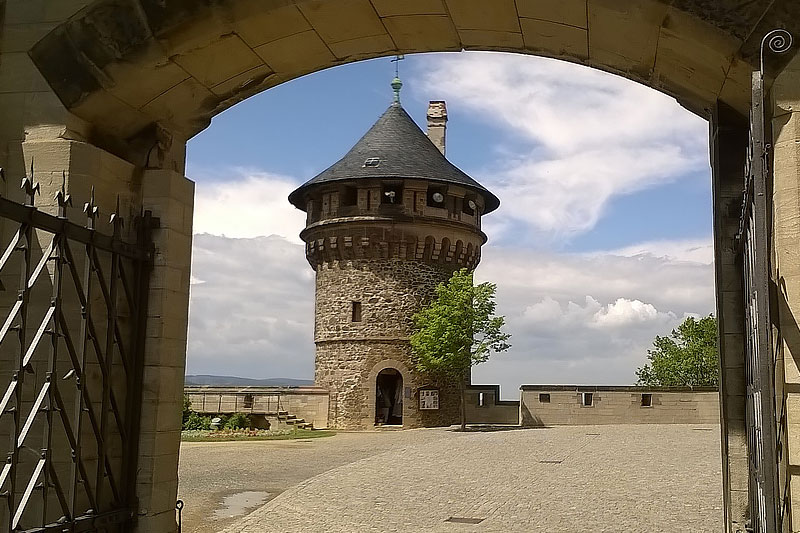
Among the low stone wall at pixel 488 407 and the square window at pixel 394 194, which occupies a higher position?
the square window at pixel 394 194

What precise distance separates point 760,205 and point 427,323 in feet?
84.0

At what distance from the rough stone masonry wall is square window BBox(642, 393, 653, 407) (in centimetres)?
632

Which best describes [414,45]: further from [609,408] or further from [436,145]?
[436,145]

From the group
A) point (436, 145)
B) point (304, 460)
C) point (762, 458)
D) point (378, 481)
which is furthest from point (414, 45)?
point (436, 145)

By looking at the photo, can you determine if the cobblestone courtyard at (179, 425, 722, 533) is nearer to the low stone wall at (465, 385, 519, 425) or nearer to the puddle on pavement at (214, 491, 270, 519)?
the puddle on pavement at (214, 491, 270, 519)

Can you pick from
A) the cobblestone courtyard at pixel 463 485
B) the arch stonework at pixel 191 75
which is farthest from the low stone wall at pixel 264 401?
the arch stonework at pixel 191 75

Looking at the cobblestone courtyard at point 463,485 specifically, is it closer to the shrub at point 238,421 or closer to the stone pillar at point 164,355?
the stone pillar at point 164,355

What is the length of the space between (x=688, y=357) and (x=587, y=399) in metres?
18.5

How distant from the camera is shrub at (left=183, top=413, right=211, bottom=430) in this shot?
27.6 meters

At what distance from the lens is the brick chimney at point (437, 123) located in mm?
35125

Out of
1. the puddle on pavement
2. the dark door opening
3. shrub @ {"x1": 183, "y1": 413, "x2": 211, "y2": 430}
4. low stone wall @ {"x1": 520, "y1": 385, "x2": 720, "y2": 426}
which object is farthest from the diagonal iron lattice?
the dark door opening

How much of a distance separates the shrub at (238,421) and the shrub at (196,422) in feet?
2.20

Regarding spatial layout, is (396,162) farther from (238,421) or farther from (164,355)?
(164,355)

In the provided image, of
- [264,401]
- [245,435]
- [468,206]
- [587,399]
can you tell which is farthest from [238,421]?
[587,399]
